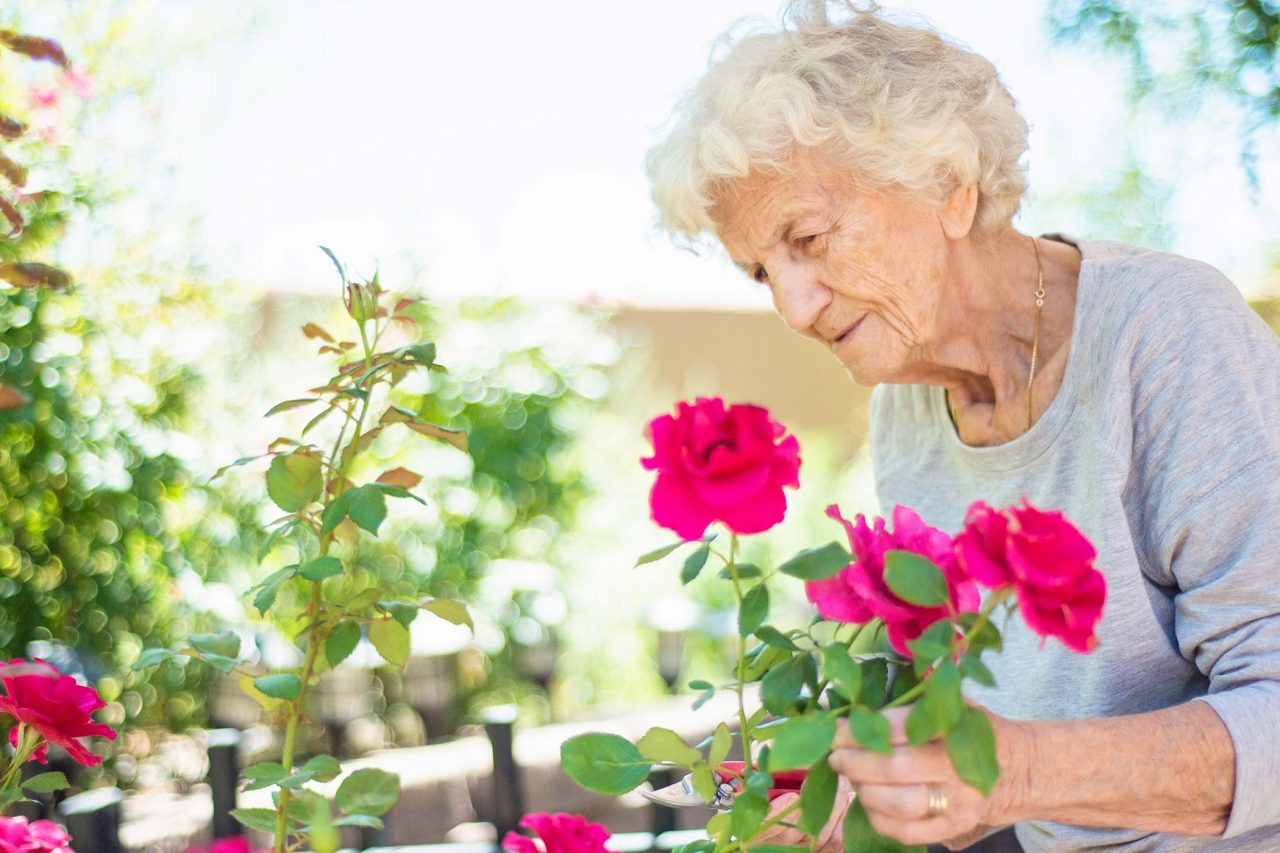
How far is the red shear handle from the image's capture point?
117cm

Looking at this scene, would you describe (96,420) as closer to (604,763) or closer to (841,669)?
(604,763)

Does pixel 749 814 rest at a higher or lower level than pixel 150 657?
lower

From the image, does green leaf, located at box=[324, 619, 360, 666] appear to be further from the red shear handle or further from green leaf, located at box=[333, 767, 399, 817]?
the red shear handle

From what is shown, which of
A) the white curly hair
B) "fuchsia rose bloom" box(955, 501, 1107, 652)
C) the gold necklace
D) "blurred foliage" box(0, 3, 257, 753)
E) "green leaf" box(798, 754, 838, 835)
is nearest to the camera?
"fuchsia rose bloom" box(955, 501, 1107, 652)

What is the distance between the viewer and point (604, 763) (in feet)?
3.57

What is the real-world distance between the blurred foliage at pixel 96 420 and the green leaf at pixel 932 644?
11.2 ft

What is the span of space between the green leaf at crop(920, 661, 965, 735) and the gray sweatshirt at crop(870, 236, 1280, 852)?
0.44 metres

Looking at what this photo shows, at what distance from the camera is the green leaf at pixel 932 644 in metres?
0.87

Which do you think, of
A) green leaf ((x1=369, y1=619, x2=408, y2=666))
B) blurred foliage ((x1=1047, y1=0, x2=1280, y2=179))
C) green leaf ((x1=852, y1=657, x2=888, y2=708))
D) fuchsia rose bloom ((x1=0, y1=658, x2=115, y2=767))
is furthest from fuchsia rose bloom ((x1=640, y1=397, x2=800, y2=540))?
blurred foliage ((x1=1047, y1=0, x2=1280, y2=179))

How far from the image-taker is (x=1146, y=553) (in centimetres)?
160

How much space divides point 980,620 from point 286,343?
5282 millimetres

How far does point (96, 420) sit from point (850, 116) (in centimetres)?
329

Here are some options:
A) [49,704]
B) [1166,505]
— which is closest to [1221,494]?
[1166,505]

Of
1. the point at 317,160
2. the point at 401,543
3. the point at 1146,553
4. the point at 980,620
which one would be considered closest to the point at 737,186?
the point at 1146,553
